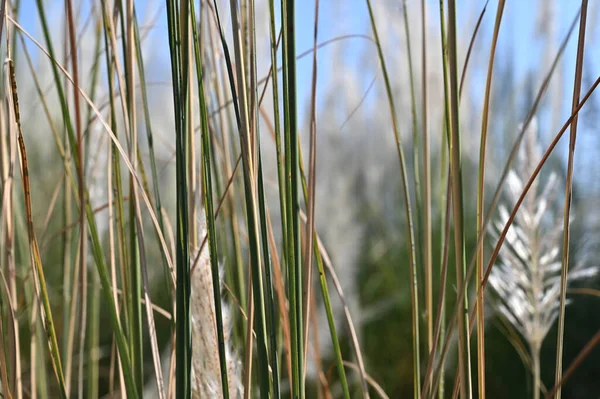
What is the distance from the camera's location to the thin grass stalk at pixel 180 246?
26cm

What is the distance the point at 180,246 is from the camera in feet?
0.87

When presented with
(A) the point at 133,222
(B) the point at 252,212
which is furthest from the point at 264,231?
(A) the point at 133,222

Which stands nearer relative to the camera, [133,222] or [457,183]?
[457,183]

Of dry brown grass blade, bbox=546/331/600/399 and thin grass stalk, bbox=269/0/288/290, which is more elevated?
thin grass stalk, bbox=269/0/288/290

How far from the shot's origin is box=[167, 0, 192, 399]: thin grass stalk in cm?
26

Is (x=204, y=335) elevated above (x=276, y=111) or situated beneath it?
situated beneath

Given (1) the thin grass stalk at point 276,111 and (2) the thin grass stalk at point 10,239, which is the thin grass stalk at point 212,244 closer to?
(1) the thin grass stalk at point 276,111

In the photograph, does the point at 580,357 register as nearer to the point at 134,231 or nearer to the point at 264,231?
the point at 264,231

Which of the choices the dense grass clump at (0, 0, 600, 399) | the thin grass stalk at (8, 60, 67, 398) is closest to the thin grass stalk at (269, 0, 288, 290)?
the dense grass clump at (0, 0, 600, 399)

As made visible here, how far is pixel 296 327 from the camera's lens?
0.27 meters

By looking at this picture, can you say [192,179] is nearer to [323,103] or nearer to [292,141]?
[292,141]

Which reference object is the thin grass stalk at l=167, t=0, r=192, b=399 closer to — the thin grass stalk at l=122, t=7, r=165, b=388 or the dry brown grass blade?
the thin grass stalk at l=122, t=7, r=165, b=388

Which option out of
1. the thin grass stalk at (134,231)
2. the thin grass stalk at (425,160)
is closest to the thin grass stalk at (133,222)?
the thin grass stalk at (134,231)

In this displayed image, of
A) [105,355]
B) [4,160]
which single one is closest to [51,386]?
[105,355]
